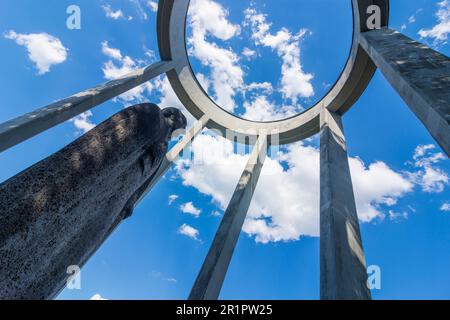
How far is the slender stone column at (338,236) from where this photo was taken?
5.54 m

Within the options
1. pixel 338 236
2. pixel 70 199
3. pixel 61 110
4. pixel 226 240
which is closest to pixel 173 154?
pixel 226 240

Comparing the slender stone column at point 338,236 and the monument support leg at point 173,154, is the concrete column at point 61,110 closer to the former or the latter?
the monument support leg at point 173,154

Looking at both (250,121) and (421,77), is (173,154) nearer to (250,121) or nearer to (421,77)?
(250,121)

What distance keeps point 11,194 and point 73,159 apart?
5.01ft

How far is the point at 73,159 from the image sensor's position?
6246mm

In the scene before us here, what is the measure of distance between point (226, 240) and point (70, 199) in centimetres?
603

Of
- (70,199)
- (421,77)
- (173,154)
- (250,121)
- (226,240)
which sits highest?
(250,121)

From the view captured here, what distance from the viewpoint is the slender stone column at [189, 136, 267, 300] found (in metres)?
8.95

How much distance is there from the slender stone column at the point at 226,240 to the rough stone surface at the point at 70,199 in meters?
3.28

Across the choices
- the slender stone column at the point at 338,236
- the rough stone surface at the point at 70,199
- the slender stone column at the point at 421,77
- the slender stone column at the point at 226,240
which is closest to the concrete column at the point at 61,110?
the rough stone surface at the point at 70,199

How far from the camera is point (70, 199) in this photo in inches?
234

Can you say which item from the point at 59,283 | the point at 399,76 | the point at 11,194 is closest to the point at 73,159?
the point at 11,194

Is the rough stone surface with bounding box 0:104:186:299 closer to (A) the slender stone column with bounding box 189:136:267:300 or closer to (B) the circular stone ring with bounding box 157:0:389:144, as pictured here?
(A) the slender stone column with bounding box 189:136:267:300
